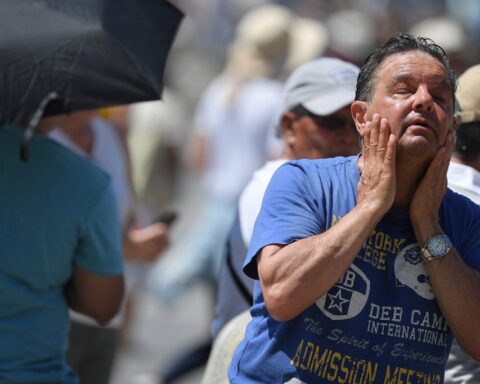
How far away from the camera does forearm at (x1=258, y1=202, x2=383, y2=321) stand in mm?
2648

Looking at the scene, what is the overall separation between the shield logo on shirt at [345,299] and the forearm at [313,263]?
0.08m

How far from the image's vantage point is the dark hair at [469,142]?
3.48m

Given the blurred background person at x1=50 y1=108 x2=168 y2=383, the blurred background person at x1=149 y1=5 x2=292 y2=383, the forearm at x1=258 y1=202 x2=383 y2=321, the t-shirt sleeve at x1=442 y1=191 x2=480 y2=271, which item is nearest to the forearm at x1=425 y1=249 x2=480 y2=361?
the t-shirt sleeve at x1=442 y1=191 x2=480 y2=271

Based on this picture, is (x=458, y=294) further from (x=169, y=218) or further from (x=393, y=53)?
(x=169, y=218)

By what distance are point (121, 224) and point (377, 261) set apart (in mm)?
2346

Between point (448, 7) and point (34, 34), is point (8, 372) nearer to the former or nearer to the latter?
point (34, 34)

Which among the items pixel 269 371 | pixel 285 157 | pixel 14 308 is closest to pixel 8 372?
pixel 14 308

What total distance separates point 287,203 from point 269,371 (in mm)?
405

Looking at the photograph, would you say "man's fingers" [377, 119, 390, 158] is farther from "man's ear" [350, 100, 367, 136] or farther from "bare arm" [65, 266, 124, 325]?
"bare arm" [65, 266, 124, 325]

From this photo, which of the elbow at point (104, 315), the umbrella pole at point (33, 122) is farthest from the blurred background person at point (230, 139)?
the umbrella pole at point (33, 122)

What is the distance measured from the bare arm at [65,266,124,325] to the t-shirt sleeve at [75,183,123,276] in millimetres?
28

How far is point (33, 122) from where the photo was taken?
11.0ft

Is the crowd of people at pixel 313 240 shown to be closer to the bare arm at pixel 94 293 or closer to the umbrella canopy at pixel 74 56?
the bare arm at pixel 94 293

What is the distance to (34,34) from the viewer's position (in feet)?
11.1
